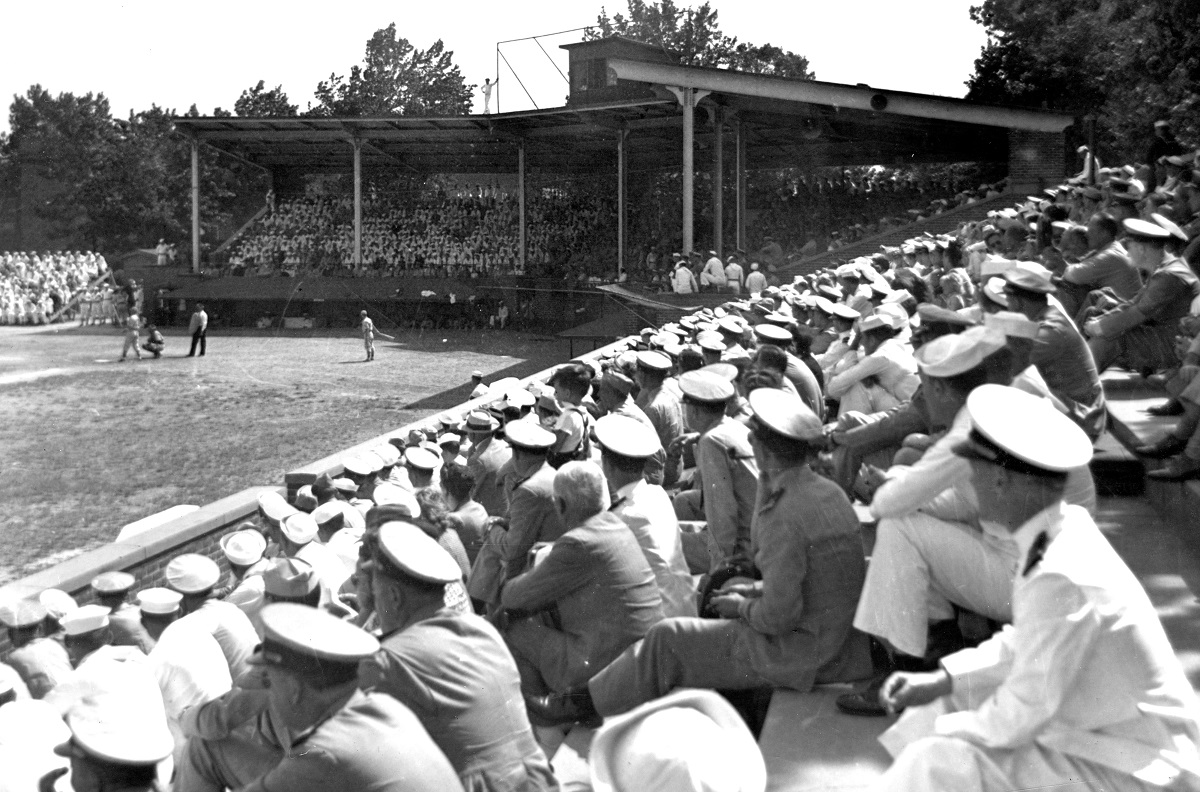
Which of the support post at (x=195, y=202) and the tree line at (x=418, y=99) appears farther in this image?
the support post at (x=195, y=202)

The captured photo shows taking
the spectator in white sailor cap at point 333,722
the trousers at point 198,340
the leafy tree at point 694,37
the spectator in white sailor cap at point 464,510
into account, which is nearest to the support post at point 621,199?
the leafy tree at point 694,37

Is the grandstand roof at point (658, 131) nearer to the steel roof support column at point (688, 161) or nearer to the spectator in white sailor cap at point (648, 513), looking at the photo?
the steel roof support column at point (688, 161)

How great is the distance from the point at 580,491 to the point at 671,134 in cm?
3099

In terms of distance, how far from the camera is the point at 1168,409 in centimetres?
743

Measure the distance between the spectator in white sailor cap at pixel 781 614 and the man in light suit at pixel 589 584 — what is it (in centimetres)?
29

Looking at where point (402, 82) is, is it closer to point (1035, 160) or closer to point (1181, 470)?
point (1035, 160)

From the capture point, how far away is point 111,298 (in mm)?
40219

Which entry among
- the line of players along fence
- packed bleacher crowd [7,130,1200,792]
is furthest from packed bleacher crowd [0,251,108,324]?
packed bleacher crowd [7,130,1200,792]

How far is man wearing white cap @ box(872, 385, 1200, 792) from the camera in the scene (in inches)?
103

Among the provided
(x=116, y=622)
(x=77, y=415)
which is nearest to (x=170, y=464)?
(x=77, y=415)

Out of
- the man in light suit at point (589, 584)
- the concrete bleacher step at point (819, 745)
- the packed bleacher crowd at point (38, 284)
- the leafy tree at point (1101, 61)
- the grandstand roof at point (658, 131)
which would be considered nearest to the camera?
the concrete bleacher step at point (819, 745)

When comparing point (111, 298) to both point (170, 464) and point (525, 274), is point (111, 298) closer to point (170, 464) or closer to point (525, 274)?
point (525, 274)

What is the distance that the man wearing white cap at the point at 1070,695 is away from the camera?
2.61 m

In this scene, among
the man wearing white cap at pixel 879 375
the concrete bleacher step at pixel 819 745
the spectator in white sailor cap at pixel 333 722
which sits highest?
the man wearing white cap at pixel 879 375
